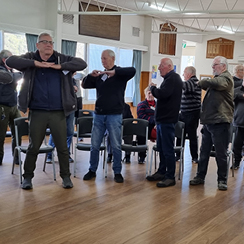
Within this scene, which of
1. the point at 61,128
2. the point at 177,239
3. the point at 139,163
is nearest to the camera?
the point at 177,239

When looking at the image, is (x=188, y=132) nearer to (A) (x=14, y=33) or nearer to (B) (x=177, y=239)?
(B) (x=177, y=239)

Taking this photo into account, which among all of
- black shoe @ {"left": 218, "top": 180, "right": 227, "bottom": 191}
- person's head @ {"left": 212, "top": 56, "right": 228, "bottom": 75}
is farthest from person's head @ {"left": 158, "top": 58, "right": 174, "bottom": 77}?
black shoe @ {"left": 218, "top": 180, "right": 227, "bottom": 191}

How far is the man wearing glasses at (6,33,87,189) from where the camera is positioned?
3.54m

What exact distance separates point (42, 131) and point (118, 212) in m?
1.19

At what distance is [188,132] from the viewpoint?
530 cm

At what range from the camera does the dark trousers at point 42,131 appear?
3626 mm

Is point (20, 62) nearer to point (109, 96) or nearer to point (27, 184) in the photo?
point (109, 96)

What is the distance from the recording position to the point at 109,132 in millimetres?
4125

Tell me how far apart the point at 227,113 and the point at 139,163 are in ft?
5.83

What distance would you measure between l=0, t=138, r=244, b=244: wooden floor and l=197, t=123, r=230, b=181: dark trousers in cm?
27

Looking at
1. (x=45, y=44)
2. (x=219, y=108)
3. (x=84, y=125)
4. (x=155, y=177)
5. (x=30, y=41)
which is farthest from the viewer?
(x=30, y=41)

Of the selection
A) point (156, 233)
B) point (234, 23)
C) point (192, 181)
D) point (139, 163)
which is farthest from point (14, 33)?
point (234, 23)

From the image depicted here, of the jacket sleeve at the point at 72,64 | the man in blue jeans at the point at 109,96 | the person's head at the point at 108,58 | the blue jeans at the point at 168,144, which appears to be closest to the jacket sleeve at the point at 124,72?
the man in blue jeans at the point at 109,96

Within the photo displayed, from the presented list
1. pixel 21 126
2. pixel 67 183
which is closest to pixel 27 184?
pixel 67 183
